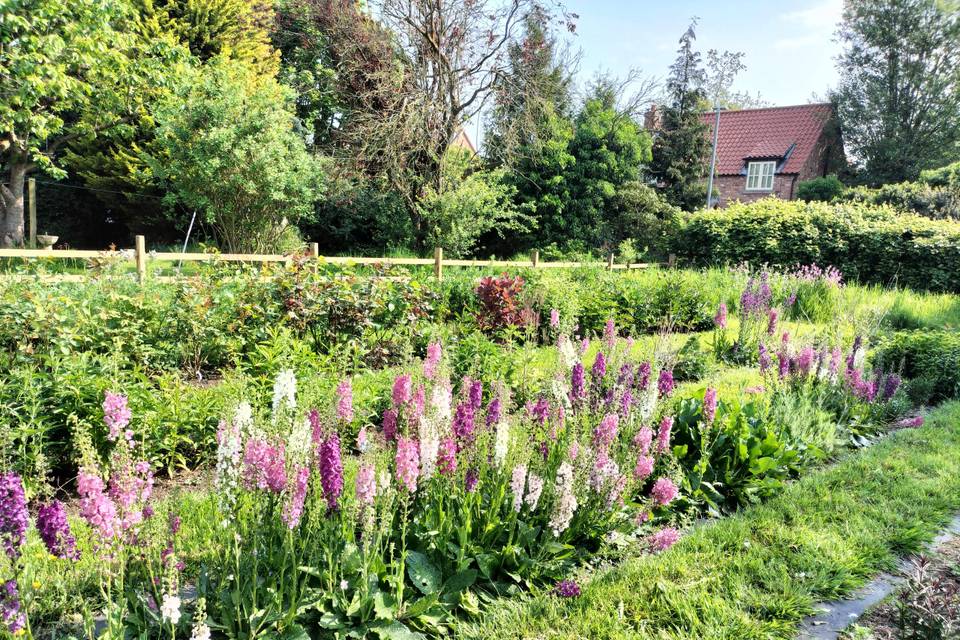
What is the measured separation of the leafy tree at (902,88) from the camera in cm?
2866

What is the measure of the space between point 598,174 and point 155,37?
44.8ft

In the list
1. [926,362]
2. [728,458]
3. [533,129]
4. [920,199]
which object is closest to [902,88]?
[920,199]

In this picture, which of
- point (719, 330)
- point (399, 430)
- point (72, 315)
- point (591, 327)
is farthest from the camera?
point (591, 327)

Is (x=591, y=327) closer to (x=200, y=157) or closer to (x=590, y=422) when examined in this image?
(x=590, y=422)

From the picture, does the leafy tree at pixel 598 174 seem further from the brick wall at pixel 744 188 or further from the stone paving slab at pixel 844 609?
the stone paving slab at pixel 844 609

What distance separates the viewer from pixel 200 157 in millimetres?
12680

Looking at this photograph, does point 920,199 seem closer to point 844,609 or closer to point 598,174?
point 598,174

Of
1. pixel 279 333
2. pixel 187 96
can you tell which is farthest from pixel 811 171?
pixel 279 333

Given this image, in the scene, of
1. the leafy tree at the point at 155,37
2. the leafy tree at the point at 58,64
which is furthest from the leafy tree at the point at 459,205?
the leafy tree at the point at 58,64

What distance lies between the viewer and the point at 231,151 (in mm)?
12891

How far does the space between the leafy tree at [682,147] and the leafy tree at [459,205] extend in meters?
9.82

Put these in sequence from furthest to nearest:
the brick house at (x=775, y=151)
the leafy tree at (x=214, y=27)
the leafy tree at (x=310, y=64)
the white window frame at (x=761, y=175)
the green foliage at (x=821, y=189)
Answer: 1. the white window frame at (x=761, y=175)
2. the brick house at (x=775, y=151)
3. the green foliage at (x=821, y=189)
4. the leafy tree at (x=310, y=64)
5. the leafy tree at (x=214, y=27)

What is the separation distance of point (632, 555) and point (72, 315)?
4.63 meters

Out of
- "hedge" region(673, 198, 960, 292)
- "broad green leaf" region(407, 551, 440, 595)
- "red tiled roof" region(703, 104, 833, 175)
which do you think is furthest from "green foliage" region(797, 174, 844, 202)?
"broad green leaf" region(407, 551, 440, 595)
